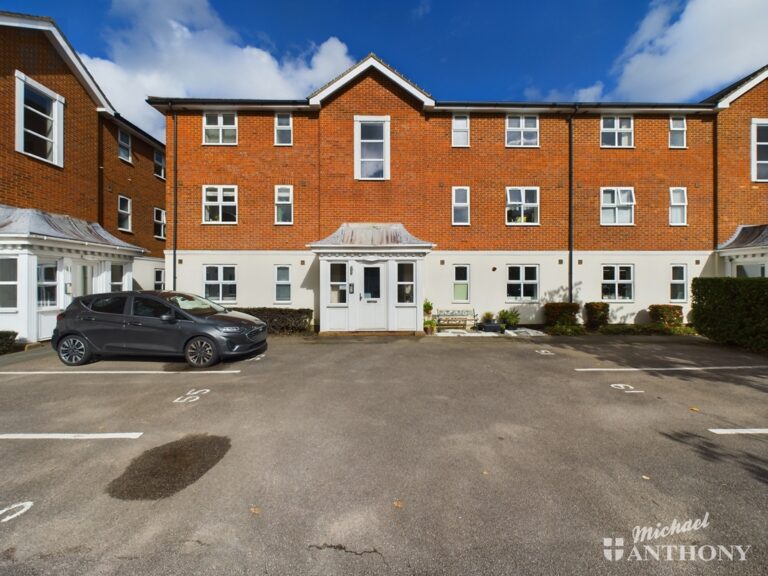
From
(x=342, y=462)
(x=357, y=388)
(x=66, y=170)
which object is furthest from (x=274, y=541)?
(x=66, y=170)

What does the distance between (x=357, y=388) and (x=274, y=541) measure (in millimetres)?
3665

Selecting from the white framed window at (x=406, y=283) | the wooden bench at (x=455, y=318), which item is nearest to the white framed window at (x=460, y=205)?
the white framed window at (x=406, y=283)

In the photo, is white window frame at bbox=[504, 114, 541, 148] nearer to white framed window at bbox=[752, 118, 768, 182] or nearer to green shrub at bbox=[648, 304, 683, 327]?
green shrub at bbox=[648, 304, 683, 327]

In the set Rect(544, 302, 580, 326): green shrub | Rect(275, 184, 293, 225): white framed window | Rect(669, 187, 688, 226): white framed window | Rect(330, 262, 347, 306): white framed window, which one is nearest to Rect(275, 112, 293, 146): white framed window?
Rect(275, 184, 293, 225): white framed window

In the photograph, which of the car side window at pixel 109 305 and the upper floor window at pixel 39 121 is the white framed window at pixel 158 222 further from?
the car side window at pixel 109 305

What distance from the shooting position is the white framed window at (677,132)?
13.9 m

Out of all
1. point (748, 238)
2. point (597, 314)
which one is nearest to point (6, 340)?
point (597, 314)

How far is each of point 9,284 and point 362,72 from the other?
13.6m

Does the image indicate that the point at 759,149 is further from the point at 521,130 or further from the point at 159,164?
the point at 159,164

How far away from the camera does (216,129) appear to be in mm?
13477

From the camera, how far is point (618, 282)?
13703 mm

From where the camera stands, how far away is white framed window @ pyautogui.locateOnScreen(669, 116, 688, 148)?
13867 mm

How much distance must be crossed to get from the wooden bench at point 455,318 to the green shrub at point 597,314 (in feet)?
15.0

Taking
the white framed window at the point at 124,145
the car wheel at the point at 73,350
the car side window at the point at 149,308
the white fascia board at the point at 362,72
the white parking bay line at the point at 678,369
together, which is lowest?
the white parking bay line at the point at 678,369
